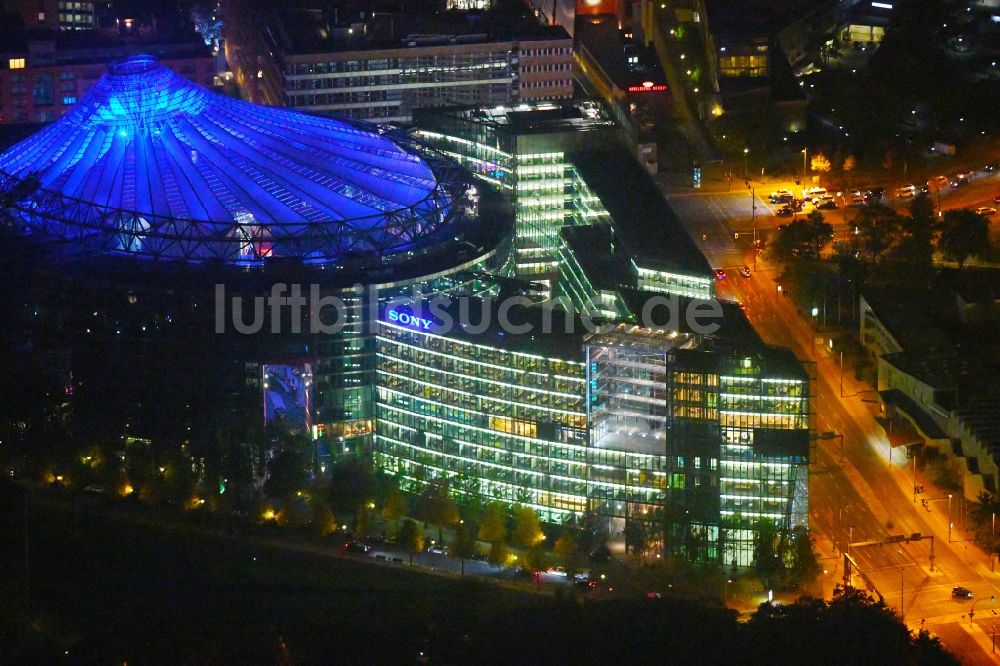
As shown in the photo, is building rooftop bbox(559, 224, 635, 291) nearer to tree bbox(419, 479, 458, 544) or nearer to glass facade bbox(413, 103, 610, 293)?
glass facade bbox(413, 103, 610, 293)

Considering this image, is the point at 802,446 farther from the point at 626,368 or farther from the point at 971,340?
the point at 971,340

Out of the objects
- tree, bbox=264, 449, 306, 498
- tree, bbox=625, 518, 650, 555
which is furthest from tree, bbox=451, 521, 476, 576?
tree, bbox=264, 449, 306, 498

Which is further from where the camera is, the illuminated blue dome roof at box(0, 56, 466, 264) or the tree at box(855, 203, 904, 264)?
the tree at box(855, 203, 904, 264)

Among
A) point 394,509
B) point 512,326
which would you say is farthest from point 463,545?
point 512,326

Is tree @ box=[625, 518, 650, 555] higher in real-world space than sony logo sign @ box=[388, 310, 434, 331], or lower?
lower

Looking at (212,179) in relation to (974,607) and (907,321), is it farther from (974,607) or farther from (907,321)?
(974,607)

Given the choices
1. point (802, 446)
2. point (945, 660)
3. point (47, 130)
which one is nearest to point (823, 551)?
point (802, 446)

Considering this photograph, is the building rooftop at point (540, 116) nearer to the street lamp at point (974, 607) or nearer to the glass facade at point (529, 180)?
the glass facade at point (529, 180)

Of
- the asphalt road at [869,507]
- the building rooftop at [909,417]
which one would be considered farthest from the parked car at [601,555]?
the building rooftop at [909,417]
